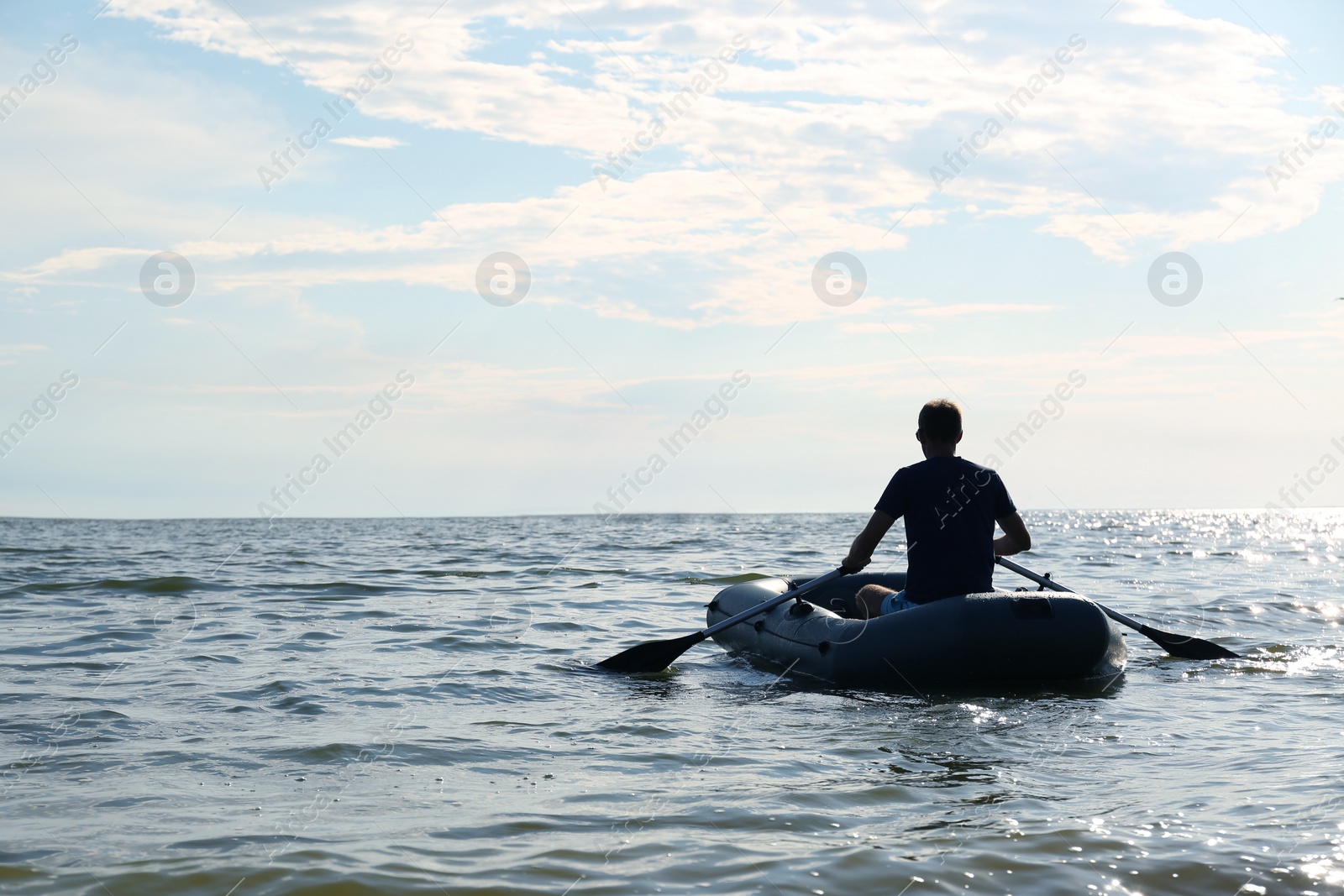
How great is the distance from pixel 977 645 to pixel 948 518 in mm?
750

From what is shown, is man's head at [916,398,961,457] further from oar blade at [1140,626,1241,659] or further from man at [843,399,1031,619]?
→ oar blade at [1140,626,1241,659]

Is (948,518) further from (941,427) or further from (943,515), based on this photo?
(941,427)

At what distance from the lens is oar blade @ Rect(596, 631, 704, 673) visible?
7199mm

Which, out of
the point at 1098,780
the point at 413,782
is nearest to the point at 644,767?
the point at 413,782

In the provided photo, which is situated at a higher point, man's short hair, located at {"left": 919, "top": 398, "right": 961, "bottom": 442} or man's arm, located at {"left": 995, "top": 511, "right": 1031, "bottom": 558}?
man's short hair, located at {"left": 919, "top": 398, "right": 961, "bottom": 442}

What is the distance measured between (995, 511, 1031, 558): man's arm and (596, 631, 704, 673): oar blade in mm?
2220

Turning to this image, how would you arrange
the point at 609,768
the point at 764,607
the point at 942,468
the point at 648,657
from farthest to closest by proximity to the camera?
the point at 764,607
the point at 648,657
the point at 942,468
the point at 609,768

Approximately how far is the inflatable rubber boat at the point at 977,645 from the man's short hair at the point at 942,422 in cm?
98

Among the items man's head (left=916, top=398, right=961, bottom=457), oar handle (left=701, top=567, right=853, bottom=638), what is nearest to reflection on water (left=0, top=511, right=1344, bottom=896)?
oar handle (left=701, top=567, right=853, bottom=638)

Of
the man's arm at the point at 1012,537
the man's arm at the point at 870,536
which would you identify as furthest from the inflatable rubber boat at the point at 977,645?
the man's arm at the point at 870,536

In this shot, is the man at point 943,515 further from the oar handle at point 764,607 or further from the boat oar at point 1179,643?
the boat oar at point 1179,643

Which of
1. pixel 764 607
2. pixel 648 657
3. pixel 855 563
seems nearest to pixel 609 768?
pixel 855 563

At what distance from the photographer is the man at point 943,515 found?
604 cm

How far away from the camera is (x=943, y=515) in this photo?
6.08 metres
